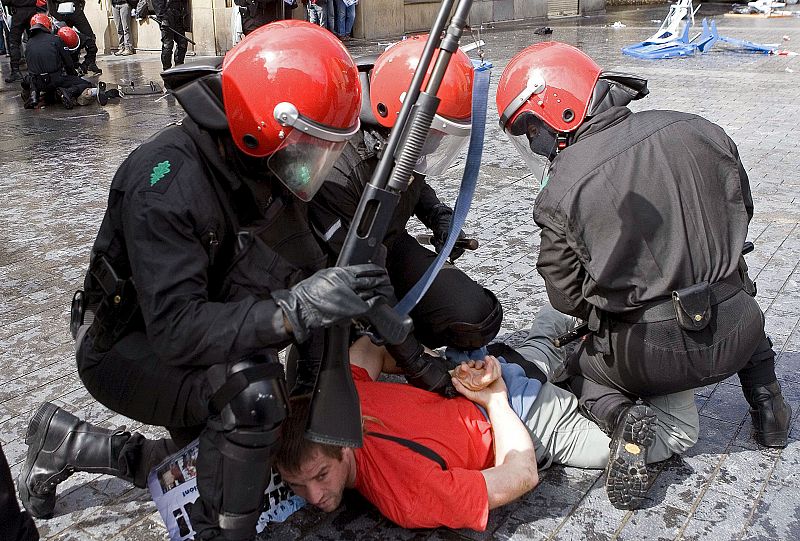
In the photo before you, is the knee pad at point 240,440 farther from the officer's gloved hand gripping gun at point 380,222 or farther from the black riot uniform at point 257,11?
the black riot uniform at point 257,11

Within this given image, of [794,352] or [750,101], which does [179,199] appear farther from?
[750,101]

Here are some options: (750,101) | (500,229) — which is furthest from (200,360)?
(750,101)

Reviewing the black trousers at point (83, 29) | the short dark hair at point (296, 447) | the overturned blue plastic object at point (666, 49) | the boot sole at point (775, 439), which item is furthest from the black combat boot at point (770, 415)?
the black trousers at point (83, 29)

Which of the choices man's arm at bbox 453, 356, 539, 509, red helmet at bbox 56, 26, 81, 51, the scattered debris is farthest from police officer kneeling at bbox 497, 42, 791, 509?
the scattered debris

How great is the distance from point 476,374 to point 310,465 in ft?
2.29

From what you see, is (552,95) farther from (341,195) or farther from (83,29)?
(83,29)

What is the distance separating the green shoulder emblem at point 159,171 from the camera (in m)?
2.09

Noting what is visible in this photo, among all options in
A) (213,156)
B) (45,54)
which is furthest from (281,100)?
Answer: (45,54)

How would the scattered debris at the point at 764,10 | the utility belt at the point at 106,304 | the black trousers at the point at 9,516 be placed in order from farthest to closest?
the scattered debris at the point at 764,10
the utility belt at the point at 106,304
the black trousers at the point at 9,516

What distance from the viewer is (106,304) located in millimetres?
2219

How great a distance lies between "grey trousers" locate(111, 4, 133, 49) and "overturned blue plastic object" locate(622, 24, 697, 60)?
861 centimetres

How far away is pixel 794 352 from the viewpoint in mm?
3504

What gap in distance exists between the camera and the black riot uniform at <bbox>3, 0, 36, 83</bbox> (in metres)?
10.9

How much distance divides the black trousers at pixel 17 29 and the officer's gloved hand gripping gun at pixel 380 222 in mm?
10567
